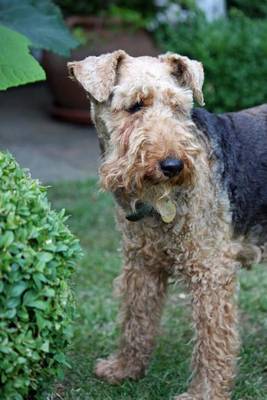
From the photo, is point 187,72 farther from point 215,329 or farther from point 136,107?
point 215,329

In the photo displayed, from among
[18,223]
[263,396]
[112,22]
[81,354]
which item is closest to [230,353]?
[263,396]

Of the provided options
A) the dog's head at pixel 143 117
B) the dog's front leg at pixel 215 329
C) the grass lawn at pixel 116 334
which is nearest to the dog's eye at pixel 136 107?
the dog's head at pixel 143 117

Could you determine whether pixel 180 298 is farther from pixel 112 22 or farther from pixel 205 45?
pixel 112 22

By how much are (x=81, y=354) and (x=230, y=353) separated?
3.37 feet

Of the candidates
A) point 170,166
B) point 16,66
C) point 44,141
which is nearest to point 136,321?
point 170,166

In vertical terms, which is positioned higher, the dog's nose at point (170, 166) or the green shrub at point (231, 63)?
the dog's nose at point (170, 166)

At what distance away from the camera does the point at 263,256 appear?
421cm

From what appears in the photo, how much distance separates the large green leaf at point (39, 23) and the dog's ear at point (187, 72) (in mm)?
1594

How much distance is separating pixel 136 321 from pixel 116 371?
1.00 ft

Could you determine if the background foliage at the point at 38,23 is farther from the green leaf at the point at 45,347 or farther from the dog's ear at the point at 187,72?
the green leaf at the point at 45,347

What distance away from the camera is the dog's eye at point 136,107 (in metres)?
3.69

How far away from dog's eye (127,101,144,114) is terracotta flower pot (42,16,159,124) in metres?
5.82

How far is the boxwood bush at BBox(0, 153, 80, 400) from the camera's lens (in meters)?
3.03

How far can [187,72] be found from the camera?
3.97 meters
